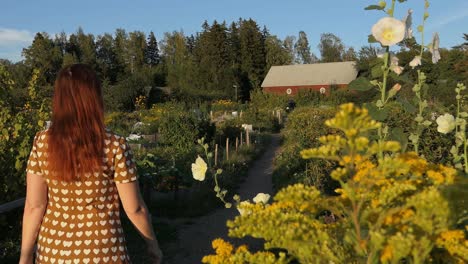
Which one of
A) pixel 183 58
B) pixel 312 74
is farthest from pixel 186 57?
pixel 312 74

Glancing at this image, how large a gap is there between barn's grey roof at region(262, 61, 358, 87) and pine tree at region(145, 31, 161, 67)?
77.0 ft

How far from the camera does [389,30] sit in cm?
175

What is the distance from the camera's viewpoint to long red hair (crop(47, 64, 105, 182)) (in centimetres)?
198

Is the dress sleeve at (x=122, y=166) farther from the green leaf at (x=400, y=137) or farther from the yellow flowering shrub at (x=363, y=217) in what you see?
the green leaf at (x=400, y=137)

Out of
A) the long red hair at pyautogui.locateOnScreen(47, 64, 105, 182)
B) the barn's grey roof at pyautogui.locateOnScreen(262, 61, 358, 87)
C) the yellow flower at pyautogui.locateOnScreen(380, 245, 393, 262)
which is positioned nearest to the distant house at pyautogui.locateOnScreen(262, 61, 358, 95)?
the barn's grey roof at pyautogui.locateOnScreen(262, 61, 358, 87)

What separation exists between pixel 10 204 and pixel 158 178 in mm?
3882

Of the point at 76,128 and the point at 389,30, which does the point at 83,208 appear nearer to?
the point at 76,128

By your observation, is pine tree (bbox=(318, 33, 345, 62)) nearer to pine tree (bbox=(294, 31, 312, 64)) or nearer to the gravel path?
pine tree (bbox=(294, 31, 312, 64))

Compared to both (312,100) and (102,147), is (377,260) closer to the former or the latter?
(102,147)

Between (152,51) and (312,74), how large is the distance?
28.4 metres

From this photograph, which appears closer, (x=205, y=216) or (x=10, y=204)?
A: (x=10, y=204)

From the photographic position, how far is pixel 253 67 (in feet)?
175

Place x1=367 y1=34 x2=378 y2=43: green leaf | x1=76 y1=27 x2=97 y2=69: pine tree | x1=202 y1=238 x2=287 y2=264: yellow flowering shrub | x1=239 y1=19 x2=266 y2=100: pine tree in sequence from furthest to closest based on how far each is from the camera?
x1=239 y1=19 x2=266 y2=100: pine tree < x1=76 y1=27 x2=97 y2=69: pine tree < x1=367 y1=34 x2=378 y2=43: green leaf < x1=202 y1=238 x2=287 y2=264: yellow flowering shrub

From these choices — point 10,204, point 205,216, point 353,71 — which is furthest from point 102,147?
point 353,71
